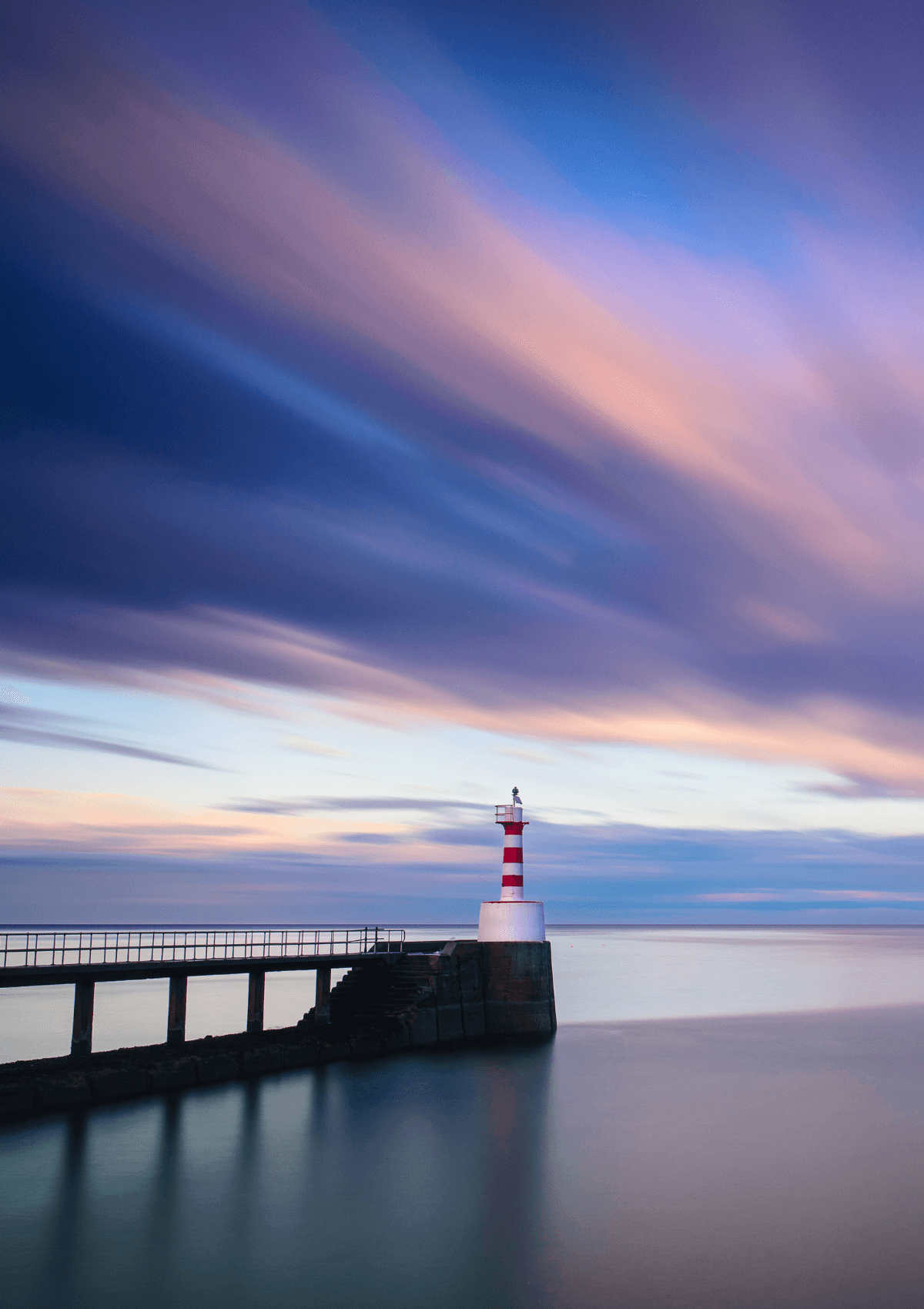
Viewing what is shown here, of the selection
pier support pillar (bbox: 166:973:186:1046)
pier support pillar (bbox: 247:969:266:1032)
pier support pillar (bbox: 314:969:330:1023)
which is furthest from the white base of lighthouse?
pier support pillar (bbox: 166:973:186:1046)

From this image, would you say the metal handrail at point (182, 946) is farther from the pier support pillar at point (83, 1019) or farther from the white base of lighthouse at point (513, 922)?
the white base of lighthouse at point (513, 922)

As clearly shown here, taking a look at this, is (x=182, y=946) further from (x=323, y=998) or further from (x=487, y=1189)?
(x=487, y=1189)

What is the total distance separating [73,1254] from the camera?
13.0m

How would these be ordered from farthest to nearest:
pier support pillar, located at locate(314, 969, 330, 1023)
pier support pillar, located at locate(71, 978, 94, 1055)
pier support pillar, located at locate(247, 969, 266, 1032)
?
pier support pillar, located at locate(314, 969, 330, 1023), pier support pillar, located at locate(247, 969, 266, 1032), pier support pillar, located at locate(71, 978, 94, 1055)

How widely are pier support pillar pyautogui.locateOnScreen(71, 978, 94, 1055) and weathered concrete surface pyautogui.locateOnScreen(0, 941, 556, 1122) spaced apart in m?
0.29

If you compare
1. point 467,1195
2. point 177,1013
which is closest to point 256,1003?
point 177,1013

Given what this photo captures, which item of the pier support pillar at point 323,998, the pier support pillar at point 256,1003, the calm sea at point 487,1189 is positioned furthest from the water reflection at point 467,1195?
the pier support pillar at point 256,1003

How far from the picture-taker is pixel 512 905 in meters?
28.3

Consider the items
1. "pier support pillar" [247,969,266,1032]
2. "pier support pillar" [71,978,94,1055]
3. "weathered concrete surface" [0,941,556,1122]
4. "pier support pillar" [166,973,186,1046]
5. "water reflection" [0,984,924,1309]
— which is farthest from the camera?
"pier support pillar" [247,969,266,1032]

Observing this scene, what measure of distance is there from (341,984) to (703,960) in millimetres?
75295

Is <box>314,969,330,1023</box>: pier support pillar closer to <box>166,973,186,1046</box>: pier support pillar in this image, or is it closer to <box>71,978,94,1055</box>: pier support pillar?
<box>166,973,186,1046</box>: pier support pillar

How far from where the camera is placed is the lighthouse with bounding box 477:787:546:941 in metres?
28.2

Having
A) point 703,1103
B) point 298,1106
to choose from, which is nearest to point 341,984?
point 298,1106

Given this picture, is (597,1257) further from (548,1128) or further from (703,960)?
(703,960)
